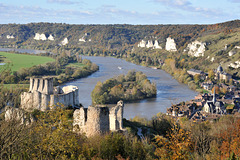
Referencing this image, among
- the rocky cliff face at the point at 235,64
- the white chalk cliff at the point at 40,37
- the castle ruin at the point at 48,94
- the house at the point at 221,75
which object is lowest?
the house at the point at 221,75

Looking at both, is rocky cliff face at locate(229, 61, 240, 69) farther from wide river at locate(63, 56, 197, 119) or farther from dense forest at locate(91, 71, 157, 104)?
dense forest at locate(91, 71, 157, 104)

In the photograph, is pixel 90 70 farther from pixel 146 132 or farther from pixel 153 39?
pixel 153 39

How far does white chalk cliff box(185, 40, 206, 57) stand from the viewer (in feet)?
207

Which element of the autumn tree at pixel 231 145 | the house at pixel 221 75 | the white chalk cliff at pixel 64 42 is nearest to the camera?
the autumn tree at pixel 231 145

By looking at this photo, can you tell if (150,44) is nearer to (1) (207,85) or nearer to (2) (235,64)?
(2) (235,64)

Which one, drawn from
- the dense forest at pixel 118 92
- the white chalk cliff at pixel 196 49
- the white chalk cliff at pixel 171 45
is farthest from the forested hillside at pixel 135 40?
the dense forest at pixel 118 92

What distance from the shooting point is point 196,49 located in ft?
216

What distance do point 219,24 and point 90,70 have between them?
165 feet

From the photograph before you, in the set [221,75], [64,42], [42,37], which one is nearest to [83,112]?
[221,75]

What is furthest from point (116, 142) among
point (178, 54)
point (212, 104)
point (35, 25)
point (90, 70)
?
point (35, 25)

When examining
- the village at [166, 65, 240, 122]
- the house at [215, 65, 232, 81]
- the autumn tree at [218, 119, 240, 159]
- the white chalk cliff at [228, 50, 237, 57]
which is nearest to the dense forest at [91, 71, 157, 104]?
the village at [166, 65, 240, 122]

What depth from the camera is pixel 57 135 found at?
7523 millimetres

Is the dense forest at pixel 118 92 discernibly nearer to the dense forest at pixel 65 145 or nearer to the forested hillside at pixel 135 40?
the dense forest at pixel 65 145

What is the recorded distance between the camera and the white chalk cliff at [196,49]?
6319 centimetres
